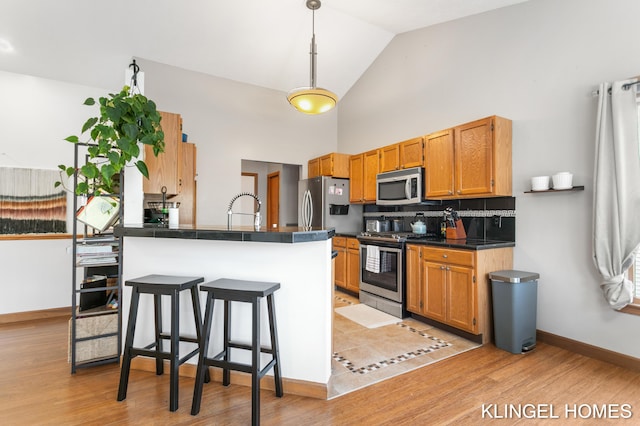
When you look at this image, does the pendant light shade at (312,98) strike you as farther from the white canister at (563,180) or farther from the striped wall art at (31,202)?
the striped wall art at (31,202)

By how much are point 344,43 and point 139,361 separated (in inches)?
183

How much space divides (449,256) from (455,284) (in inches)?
10.9

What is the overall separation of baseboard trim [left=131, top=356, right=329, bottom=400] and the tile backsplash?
252cm

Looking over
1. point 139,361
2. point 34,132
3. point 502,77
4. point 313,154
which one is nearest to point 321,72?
point 313,154

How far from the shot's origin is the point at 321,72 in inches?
209

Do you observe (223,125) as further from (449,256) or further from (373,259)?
(449,256)

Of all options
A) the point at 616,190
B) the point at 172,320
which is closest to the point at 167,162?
the point at 172,320

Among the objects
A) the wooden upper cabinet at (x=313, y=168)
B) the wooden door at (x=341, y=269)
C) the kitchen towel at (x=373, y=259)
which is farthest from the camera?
the wooden upper cabinet at (x=313, y=168)

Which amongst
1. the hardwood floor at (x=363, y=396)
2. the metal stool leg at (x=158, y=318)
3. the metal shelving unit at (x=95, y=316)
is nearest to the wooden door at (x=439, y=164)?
the hardwood floor at (x=363, y=396)

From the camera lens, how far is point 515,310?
9.12 ft

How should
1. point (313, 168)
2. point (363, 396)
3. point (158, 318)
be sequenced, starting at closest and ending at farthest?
point (363, 396) < point (158, 318) < point (313, 168)

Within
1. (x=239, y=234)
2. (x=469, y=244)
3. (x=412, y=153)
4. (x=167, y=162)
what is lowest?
(x=469, y=244)

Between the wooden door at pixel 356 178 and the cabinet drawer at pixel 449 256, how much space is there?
1865mm

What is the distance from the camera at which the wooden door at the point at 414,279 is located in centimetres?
355
